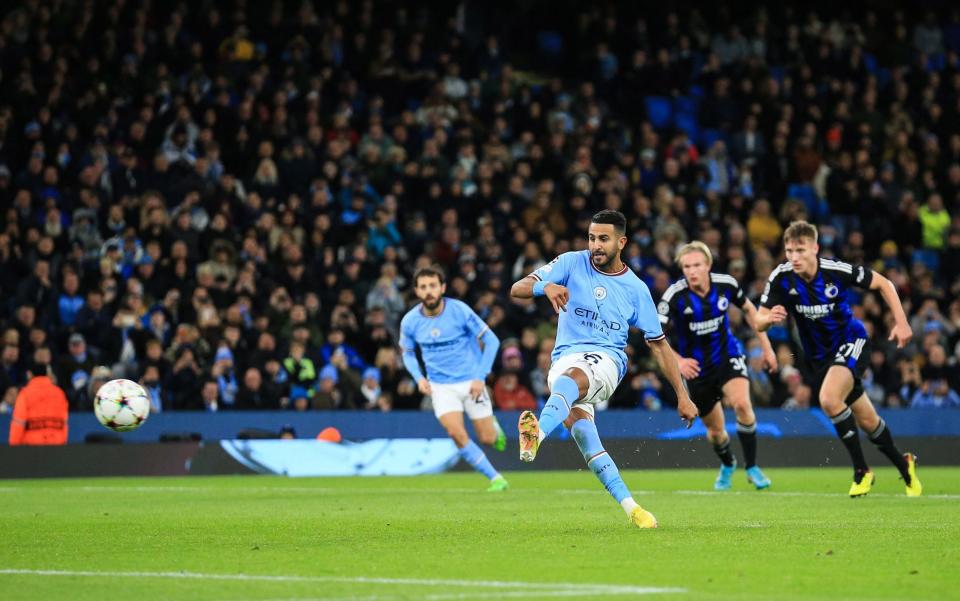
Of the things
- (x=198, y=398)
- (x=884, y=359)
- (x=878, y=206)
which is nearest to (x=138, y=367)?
(x=198, y=398)

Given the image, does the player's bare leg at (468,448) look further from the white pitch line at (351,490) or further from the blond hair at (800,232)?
the blond hair at (800,232)

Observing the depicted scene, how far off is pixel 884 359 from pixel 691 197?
4610 millimetres

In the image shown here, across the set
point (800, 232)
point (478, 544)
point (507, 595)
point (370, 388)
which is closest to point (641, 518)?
point (478, 544)

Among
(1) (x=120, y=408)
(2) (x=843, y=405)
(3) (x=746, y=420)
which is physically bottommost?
(3) (x=746, y=420)

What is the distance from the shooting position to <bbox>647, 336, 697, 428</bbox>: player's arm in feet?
34.2

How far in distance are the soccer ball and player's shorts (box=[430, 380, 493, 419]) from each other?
11.1 ft

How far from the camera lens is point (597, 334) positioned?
1092 cm

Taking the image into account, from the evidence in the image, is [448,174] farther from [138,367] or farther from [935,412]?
[935,412]

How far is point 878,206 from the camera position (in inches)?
1129

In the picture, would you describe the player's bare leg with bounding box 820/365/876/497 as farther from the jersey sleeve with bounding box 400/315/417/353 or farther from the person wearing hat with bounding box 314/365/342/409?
the person wearing hat with bounding box 314/365/342/409

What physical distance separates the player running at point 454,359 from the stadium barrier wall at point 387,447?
4.20 m

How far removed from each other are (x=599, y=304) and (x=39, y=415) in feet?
→ 39.0

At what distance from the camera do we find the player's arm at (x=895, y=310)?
1368cm

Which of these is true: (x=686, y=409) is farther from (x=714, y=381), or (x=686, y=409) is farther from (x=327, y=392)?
(x=327, y=392)
